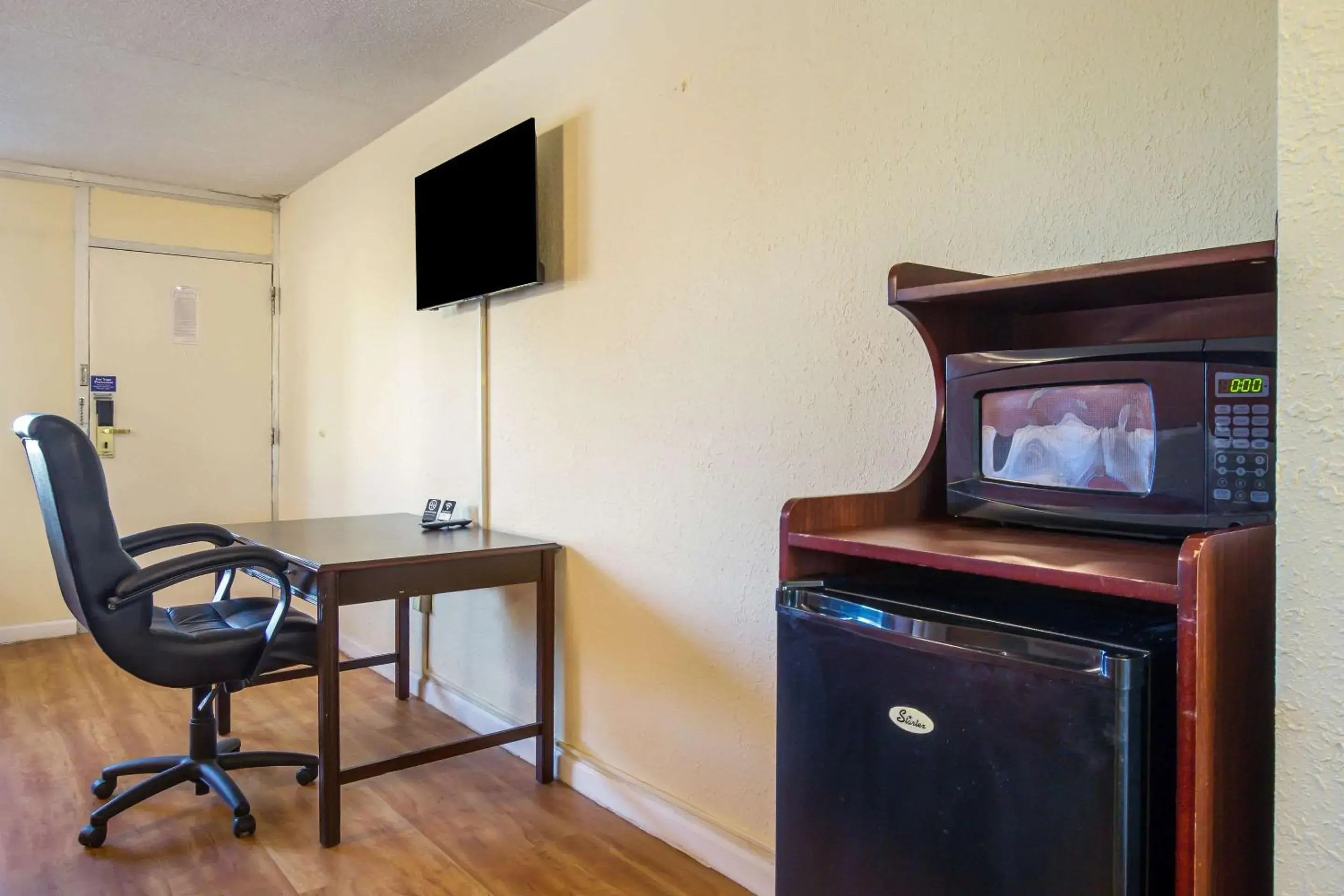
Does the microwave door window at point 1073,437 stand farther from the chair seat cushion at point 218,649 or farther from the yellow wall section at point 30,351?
the yellow wall section at point 30,351

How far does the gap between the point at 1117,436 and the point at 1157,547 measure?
6.1 inches

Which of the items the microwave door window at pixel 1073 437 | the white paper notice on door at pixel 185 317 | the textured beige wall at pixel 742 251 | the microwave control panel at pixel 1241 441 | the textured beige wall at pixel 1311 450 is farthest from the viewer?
the white paper notice on door at pixel 185 317

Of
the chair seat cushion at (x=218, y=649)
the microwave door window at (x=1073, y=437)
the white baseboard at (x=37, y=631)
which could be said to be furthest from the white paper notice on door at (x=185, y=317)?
the microwave door window at (x=1073, y=437)

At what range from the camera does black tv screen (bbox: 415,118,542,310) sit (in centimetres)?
271

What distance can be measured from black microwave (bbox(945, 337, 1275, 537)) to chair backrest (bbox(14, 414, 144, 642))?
2.04 m

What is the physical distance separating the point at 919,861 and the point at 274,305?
490cm

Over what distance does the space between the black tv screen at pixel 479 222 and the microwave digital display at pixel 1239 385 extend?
200 cm

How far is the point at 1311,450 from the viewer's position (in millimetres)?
801

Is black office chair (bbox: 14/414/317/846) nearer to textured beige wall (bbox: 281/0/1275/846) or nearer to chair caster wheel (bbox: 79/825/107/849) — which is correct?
chair caster wheel (bbox: 79/825/107/849)

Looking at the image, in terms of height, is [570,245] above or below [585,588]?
above

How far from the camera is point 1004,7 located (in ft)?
5.25

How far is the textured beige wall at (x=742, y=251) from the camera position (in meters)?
1.44

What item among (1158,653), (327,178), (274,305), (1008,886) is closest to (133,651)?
(1008,886)

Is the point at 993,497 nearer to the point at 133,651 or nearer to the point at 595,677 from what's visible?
the point at 595,677
